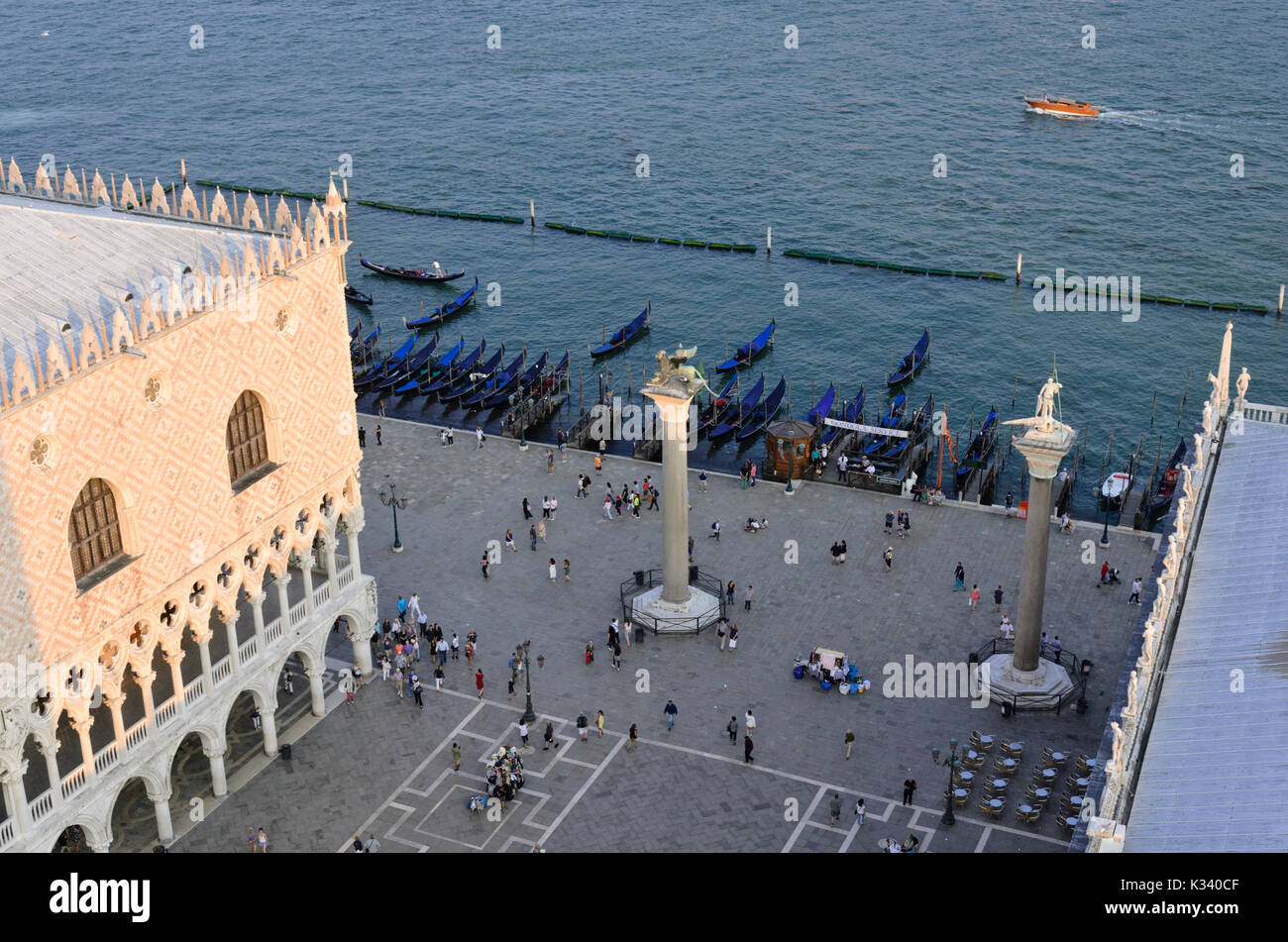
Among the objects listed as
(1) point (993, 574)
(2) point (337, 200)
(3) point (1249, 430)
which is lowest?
(1) point (993, 574)

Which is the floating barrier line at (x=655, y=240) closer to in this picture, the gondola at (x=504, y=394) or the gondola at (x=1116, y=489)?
the gondola at (x=504, y=394)

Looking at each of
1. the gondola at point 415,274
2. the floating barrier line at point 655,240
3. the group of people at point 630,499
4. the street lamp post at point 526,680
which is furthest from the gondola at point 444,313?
the street lamp post at point 526,680

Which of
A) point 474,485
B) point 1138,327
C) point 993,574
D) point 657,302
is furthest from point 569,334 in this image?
point 993,574

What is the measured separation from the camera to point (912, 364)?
103 meters

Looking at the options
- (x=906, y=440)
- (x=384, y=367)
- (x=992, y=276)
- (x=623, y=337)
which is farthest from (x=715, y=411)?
(x=992, y=276)

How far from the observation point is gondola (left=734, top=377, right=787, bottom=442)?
91812 mm

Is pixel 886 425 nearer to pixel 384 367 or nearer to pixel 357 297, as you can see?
pixel 384 367

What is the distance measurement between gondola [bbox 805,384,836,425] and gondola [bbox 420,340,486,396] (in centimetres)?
2012

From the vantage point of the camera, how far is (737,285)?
391ft

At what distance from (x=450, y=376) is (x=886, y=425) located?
83.5 ft

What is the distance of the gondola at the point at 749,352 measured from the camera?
338 ft

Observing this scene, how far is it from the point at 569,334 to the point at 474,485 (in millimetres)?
30741

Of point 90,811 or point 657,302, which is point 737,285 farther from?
point 90,811

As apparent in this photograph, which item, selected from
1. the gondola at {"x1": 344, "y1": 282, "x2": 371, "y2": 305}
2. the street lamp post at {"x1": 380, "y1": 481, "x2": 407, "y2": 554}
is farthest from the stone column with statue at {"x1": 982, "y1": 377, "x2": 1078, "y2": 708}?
the gondola at {"x1": 344, "y1": 282, "x2": 371, "y2": 305}
